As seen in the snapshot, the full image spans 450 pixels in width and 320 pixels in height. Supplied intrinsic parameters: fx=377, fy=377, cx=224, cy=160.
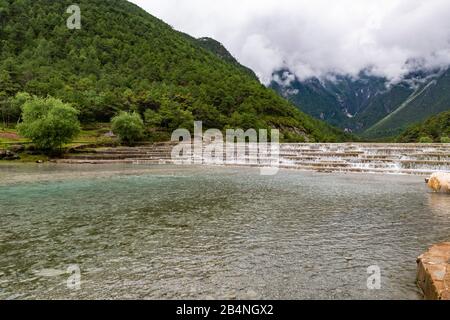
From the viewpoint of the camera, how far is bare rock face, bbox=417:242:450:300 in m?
7.02

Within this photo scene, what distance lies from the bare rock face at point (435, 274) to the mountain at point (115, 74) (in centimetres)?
9376

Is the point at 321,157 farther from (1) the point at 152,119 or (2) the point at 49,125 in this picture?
(1) the point at 152,119

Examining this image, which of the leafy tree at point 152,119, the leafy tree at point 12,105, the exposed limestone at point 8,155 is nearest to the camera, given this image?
the exposed limestone at point 8,155

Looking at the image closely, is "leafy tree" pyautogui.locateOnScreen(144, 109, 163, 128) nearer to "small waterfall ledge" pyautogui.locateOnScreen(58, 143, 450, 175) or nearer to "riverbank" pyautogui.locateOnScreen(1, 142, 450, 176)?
"riverbank" pyautogui.locateOnScreen(1, 142, 450, 176)

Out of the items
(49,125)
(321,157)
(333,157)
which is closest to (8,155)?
(49,125)

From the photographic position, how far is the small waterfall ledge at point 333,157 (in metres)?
38.8

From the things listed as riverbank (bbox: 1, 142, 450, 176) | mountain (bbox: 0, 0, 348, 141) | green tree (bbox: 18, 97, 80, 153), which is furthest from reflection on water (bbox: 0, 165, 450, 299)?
mountain (bbox: 0, 0, 348, 141)

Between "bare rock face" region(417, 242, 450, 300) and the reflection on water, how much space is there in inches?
13.3

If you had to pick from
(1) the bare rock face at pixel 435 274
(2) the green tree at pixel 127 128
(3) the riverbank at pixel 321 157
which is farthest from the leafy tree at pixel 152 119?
(1) the bare rock face at pixel 435 274

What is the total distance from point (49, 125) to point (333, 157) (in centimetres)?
4320

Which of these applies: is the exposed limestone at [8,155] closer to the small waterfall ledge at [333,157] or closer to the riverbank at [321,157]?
the riverbank at [321,157]

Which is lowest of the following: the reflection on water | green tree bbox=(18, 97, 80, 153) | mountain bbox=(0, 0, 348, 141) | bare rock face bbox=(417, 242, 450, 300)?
the reflection on water

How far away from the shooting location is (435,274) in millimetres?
7703

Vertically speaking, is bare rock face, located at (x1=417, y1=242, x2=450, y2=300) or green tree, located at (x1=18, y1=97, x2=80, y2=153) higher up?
green tree, located at (x1=18, y1=97, x2=80, y2=153)
